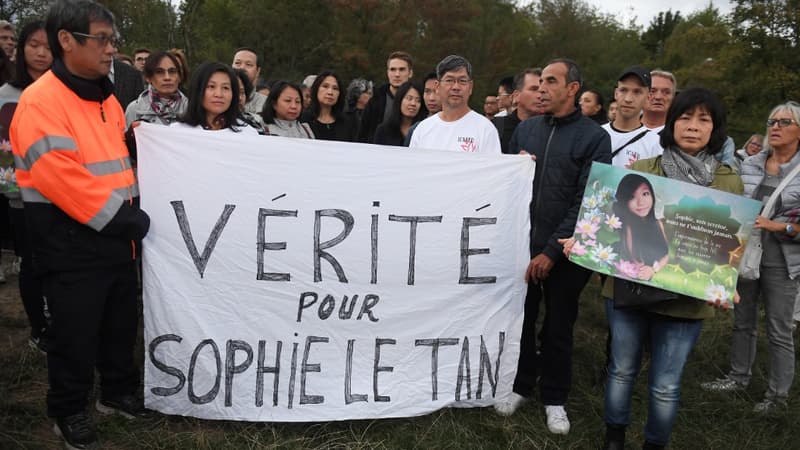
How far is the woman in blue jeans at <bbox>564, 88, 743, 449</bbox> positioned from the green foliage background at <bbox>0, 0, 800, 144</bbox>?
14392 millimetres

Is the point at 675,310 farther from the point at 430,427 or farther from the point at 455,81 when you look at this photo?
the point at 455,81

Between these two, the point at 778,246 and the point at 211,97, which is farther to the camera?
the point at 778,246

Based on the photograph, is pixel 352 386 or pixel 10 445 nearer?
pixel 10 445

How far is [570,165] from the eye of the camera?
3.17m

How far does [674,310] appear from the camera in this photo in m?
2.64

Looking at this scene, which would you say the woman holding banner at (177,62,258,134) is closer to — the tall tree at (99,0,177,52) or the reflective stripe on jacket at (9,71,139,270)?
the reflective stripe on jacket at (9,71,139,270)

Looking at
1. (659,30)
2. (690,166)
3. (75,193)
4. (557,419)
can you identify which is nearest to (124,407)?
(75,193)

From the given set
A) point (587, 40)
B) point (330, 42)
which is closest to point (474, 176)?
point (330, 42)

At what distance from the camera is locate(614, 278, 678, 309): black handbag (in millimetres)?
2578

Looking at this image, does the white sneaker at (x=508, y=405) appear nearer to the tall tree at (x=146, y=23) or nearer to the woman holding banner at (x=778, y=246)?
the woman holding banner at (x=778, y=246)

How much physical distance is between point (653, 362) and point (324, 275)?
1.71m

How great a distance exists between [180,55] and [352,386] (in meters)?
2.71

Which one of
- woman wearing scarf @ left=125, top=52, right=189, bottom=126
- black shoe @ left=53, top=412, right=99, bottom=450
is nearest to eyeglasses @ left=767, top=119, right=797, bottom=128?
woman wearing scarf @ left=125, top=52, right=189, bottom=126

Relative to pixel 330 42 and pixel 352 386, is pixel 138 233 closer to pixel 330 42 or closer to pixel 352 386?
pixel 352 386
